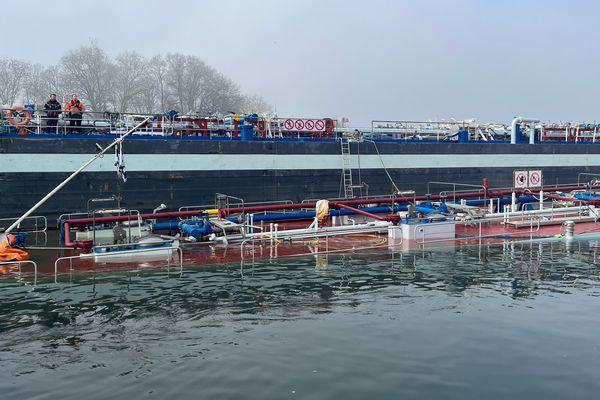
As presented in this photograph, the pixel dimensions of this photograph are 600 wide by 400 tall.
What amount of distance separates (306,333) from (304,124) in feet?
59.9

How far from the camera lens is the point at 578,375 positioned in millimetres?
8773

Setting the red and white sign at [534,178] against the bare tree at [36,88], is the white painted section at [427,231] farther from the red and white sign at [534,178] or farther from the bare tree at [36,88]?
the bare tree at [36,88]

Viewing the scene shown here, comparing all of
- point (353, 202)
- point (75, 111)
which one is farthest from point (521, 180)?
point (75, 111)

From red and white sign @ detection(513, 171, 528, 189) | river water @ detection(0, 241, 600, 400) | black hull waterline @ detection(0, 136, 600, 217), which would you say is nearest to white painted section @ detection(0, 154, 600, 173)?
black hull waterline @ detection(0, 136, 600, 217)

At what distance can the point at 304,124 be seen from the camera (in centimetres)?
2762

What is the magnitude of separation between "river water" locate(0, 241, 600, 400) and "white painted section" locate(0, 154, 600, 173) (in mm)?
8599

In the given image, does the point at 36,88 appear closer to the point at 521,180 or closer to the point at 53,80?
the point at 53,80

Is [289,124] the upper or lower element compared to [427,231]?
upper

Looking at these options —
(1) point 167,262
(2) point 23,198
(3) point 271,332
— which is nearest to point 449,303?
(3) point 271,332

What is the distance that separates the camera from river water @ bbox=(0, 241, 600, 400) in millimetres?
8414

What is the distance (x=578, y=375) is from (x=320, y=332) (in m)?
4.64

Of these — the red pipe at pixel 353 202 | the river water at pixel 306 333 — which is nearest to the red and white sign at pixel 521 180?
the red pipe at pixel 353 202

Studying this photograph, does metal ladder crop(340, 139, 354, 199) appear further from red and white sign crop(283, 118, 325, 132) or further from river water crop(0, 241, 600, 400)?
river water crop(0, 241, 600, 400)

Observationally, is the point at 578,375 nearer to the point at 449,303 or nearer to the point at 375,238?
the point at 449,303
